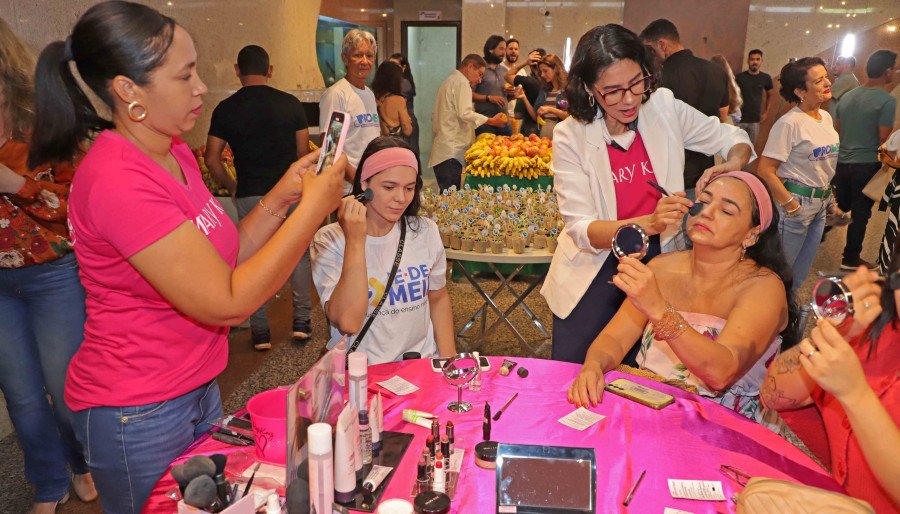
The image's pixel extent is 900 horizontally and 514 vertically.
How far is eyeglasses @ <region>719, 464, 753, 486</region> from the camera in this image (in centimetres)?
146

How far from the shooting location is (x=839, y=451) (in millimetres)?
1594

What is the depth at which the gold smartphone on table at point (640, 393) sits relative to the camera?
182cm

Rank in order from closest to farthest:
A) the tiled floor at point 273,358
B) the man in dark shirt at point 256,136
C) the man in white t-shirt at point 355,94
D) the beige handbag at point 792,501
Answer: the beige handbag at point 792,501 → the tiled floor at point 273,358 → the man in dark shirt at point 256,136 → the man in white t-shirt at point 355,94

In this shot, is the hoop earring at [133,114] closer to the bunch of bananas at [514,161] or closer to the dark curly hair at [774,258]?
the dark curly hair at [774,258]

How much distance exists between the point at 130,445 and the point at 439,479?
76cm

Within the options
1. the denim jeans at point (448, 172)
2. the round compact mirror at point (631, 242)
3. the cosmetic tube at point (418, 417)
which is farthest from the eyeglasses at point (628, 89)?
the denim jeans at point (448, 172)

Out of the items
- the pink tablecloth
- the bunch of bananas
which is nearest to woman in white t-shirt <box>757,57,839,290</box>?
the bunch of bananas

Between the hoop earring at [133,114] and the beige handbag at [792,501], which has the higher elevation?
the hoop earring at [133,114]

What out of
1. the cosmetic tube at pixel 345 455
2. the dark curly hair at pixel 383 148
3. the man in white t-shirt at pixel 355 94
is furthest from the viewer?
the man in white t-shirt at pixel 355 94

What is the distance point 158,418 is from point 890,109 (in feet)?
23.9

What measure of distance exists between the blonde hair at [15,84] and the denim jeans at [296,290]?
2.12 meters

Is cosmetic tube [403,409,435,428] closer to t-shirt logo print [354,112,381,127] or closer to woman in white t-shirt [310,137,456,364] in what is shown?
woman in white t-shirt [310,137,456,364]

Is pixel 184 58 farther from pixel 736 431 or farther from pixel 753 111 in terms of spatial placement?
pixel 753 111

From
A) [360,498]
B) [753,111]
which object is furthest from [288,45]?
[360,498]
